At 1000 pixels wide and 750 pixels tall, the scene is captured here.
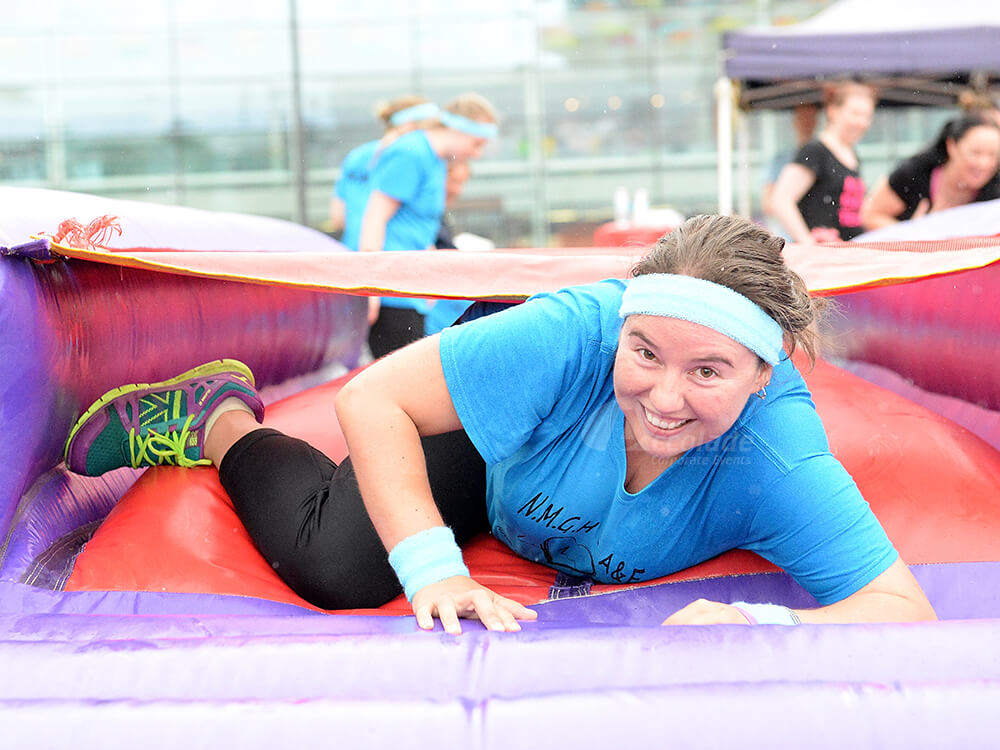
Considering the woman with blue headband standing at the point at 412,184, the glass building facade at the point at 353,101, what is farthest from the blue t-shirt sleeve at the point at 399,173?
the glass building facade at the point at 353,101

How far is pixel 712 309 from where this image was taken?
90 centimetres

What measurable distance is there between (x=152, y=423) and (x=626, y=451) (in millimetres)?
653

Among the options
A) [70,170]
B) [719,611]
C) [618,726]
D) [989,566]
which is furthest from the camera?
[70,170]

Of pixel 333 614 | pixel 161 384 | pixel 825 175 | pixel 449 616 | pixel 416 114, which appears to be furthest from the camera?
pixel 825 175

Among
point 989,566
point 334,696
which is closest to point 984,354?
point 989,566

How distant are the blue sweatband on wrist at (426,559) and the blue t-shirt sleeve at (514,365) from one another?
0.10 m

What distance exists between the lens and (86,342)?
126 centimetres

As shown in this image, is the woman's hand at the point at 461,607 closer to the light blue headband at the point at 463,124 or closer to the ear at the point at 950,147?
the light blue headband at the point at 463,124

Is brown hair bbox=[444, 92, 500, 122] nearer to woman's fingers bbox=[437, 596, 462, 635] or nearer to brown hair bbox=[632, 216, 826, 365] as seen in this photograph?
brown hair bbox=[632, 216, 826, 365]

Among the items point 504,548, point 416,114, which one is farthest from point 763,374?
point 416,114

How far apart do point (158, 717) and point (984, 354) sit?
4.04 feet

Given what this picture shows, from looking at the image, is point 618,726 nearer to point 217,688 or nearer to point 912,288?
point 217,688

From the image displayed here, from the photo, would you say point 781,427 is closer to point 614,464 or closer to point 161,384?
point 614,464

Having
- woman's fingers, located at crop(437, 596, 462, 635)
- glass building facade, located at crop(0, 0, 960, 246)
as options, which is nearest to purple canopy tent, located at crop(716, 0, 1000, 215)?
glass building facade, located at crop(0, 0, 960, 246)
